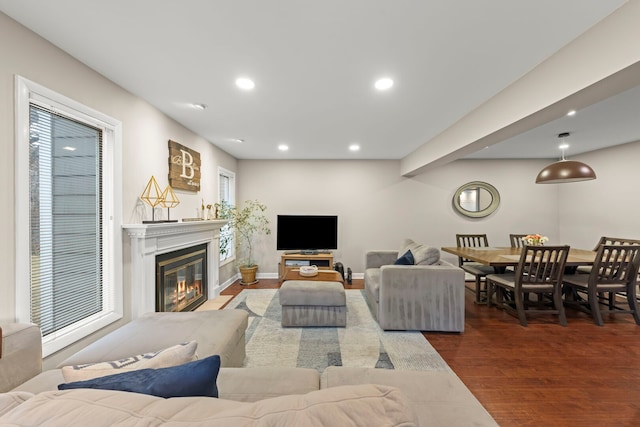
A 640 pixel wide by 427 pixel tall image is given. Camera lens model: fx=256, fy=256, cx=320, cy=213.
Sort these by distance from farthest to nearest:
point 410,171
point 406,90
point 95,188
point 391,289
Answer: point 410,171, point 391,289, point 406,90, point 95,188

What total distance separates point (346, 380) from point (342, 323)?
6.03 ft

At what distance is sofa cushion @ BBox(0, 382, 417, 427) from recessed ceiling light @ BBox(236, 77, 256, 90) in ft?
7.02

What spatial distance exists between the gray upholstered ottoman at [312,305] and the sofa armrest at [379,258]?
1.30m

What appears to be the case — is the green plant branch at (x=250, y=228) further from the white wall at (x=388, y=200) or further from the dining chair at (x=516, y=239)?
the dining chair at (x=516, y=239)

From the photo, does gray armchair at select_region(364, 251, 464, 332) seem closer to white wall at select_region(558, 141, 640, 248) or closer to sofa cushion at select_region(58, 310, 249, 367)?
sofa cushion at select_region(58, 310, 249, 367)

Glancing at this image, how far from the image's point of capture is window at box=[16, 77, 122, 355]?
1563 millimetres

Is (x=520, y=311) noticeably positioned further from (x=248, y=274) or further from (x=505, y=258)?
(x=248, y=274)

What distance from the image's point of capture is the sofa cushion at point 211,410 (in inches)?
22.3

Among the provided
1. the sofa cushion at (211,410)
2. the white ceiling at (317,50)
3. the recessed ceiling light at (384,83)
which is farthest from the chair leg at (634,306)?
the sofa cushion at (211,410)

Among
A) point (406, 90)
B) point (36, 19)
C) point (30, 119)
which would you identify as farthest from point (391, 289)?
point (36, 19)

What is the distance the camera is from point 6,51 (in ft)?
4.83

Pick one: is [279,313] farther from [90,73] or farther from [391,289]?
[90,73]

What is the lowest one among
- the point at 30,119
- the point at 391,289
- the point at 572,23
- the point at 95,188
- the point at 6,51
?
the point at 391,289

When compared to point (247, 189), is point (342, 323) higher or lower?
lower
